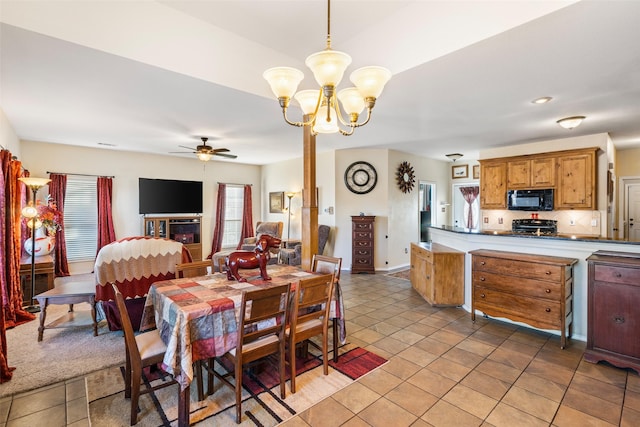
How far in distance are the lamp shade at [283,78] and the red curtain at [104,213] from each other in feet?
19.7

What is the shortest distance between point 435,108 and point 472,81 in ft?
2.75

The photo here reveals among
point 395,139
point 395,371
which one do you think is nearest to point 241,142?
point 395,139

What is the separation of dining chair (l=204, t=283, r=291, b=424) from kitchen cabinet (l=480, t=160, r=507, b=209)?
533 centimetres

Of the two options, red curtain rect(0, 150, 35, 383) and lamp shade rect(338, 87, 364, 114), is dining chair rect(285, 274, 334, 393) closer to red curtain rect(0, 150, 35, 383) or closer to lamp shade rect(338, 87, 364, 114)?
lamp shade rect(338, 87, 364, 114)

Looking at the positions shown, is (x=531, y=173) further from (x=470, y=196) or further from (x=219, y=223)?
(x=219, y=223)

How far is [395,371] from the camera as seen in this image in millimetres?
2631

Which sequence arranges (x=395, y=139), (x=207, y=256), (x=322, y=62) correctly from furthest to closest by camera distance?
1. (x=207, y=256)
2. (x=395, y=139)
3. (x=322, y=62)

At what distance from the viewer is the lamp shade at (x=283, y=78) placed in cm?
198

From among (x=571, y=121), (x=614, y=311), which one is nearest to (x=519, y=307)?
(x=614, y=311)

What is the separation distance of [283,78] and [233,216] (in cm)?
686

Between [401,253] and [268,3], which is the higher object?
[268,3]

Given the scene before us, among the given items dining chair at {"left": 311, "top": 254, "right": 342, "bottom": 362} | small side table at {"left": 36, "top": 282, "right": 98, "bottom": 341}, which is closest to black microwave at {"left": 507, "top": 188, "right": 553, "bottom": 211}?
dining chair at {"left": 311, "top": 254, "right": 342, "bottom": 362}

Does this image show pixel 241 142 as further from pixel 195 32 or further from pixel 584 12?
pixel 584 12

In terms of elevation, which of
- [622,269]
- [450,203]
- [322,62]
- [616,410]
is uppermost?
[322,62]
